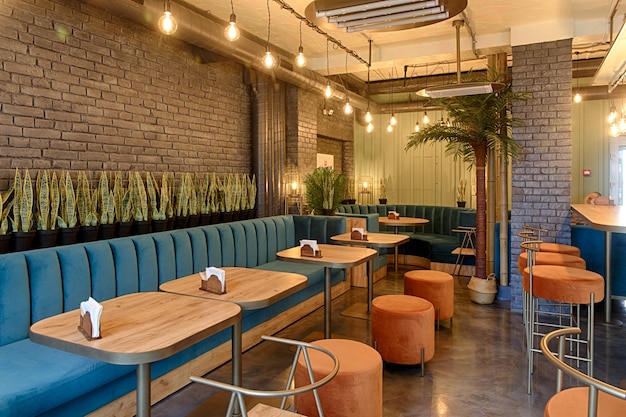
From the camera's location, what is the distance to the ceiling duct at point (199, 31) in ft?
12.3

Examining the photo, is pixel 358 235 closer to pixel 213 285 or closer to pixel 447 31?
pixel 213 285

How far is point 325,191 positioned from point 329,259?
2.48m

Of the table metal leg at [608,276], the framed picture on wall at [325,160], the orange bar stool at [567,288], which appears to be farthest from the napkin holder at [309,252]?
the framed picture on wall at [325,160]

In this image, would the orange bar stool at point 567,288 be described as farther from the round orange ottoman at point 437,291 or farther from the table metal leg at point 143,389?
the table metal leg at point 143,389

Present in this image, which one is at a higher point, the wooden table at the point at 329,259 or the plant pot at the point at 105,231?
the plant pot at the point at 105,231

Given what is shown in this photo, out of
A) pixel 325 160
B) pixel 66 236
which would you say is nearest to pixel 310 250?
pixel 66 236

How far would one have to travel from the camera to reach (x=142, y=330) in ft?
5.98

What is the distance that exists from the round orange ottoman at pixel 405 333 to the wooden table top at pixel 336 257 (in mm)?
434

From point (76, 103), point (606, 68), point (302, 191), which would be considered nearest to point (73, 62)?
point (76, 103)

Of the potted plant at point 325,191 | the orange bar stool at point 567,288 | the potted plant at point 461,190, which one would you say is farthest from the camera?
the potted plant at point 461,190

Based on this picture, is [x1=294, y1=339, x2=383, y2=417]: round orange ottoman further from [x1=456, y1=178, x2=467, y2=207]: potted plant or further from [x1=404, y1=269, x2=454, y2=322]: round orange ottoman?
[x1=456, y1=178, x2=467, y2=207]: potted plant

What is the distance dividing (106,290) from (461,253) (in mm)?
5068

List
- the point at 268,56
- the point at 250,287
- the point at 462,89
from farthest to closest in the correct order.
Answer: the point at 462,89
the point at 268,56
the point at 250,287

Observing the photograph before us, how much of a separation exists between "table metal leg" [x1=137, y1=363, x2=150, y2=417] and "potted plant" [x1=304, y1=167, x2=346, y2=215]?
420cm
